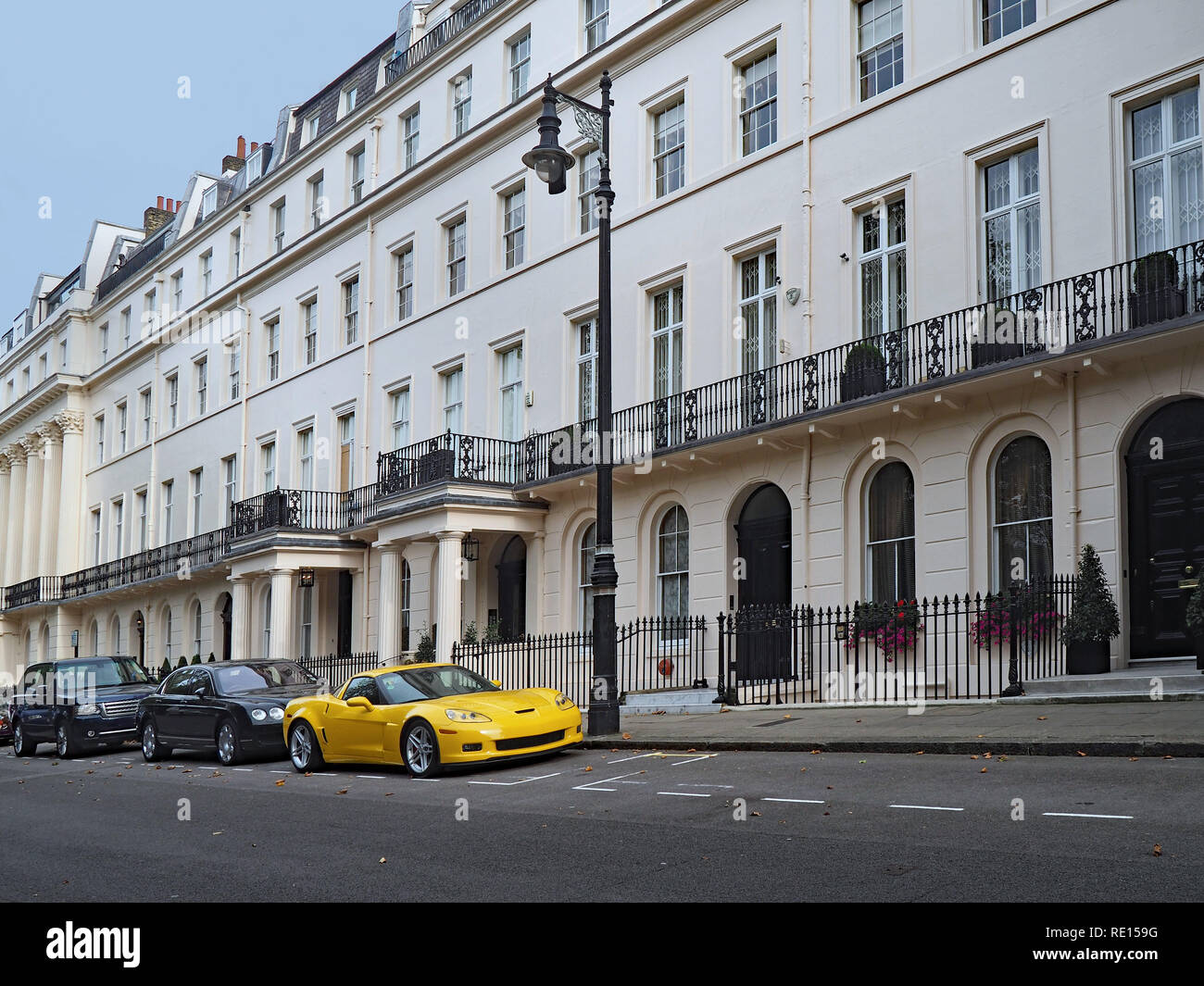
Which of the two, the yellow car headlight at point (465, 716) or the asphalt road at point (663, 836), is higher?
the yellow car headlight at point (465, 716)

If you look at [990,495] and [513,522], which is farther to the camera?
[513,522]

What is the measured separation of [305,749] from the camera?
1592cm

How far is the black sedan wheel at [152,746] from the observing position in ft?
64.3

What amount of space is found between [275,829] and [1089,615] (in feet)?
34.3

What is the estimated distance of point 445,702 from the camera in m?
14.4

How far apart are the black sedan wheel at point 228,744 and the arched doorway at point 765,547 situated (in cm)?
877

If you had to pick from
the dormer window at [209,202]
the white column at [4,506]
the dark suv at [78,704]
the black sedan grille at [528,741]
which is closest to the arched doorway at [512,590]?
the dark suv at [78,704]

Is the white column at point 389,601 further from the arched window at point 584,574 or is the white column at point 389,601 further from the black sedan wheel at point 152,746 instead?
the black sedan wheel at point 152,746

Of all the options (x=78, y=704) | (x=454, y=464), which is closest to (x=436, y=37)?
(x=454, y=464)

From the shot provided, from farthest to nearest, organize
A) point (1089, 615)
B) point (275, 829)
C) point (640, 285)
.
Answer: point (640, 285) → point (1089, 615) → point (275, 829)

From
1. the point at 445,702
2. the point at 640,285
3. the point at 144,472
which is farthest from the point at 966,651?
the point at 144,472

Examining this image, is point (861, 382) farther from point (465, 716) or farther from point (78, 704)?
point (78, 704)

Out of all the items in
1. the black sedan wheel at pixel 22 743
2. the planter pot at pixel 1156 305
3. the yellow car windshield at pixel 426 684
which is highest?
the planter pot at pixel 1156 305

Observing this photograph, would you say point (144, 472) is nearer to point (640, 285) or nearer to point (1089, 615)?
point (640, 285)
